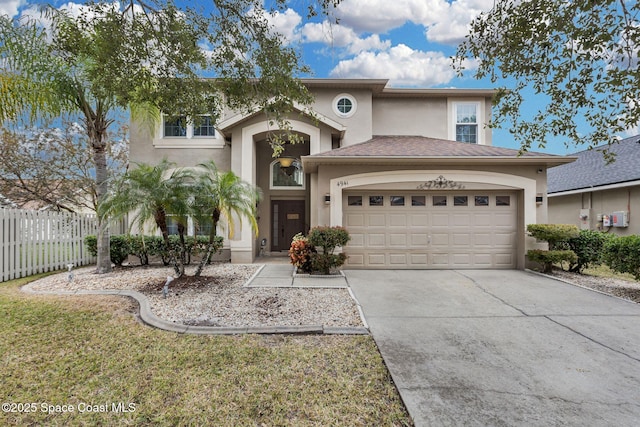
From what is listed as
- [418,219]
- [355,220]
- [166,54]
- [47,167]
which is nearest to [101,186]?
[166,54]

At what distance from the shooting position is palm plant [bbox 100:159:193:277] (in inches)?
259

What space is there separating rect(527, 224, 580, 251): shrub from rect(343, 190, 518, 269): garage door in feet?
2.49

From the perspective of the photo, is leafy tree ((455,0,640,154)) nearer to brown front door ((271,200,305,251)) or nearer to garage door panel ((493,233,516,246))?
garage door panel ((493,233,516,246))

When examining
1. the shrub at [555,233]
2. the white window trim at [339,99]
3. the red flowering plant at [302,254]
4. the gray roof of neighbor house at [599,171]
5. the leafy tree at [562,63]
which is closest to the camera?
the leafy tree at [562,63]

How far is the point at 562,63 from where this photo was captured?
15.2 feet

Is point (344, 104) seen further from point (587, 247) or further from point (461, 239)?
point (587, 247)

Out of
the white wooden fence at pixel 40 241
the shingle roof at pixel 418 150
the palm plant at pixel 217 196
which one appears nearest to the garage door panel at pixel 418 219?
the shingle roof at pixel 418 150

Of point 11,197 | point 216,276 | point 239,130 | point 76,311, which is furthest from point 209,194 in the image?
point 11,197

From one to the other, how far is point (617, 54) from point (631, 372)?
168 inches

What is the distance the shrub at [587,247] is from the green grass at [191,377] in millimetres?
8717

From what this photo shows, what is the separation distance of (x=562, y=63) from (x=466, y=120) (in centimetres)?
943

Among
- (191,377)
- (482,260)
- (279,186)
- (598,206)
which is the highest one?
(279,186)

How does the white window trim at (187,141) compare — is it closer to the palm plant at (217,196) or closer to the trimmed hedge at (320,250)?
the palm plant at (217,196)

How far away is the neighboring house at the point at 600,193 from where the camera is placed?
12398 millimetres
